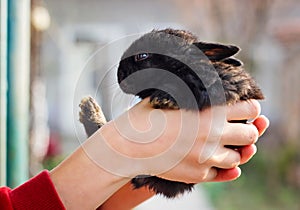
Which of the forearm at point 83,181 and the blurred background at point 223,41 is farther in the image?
the blurred background at point 223,41

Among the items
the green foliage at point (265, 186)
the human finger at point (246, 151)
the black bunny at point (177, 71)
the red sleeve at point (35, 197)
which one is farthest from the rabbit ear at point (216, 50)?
the green foliage at point (265, 186)

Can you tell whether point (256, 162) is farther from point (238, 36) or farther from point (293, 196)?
point (238, 36)

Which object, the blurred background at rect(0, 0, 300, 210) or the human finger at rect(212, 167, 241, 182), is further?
the blurred background at rect(0, 0, 300, 210)

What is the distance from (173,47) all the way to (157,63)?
27mm

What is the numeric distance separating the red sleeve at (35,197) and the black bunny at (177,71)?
11cm

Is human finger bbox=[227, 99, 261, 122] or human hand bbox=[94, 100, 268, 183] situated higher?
human finger bbox=[227, 99, 261, 122]

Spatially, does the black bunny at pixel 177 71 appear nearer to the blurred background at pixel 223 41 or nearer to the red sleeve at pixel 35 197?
the red sleeve at pixel 35 197

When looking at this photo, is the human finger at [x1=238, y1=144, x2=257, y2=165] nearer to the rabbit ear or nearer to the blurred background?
the rabbit ear

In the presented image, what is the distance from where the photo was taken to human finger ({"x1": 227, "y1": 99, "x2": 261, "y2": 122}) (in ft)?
2.09

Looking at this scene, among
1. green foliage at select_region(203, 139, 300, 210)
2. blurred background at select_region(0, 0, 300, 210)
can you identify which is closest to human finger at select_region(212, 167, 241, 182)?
blurred background at select_region(0, 0, 300, 210)

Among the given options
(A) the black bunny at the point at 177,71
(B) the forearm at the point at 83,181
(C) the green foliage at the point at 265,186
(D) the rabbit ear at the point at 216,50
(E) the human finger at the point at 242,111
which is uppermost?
(D) the rabbit ear at the point at 216,50

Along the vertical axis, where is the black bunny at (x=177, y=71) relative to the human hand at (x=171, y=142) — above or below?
above

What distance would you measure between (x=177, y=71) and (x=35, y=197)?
223mm

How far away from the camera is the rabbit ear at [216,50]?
2.18 ft
